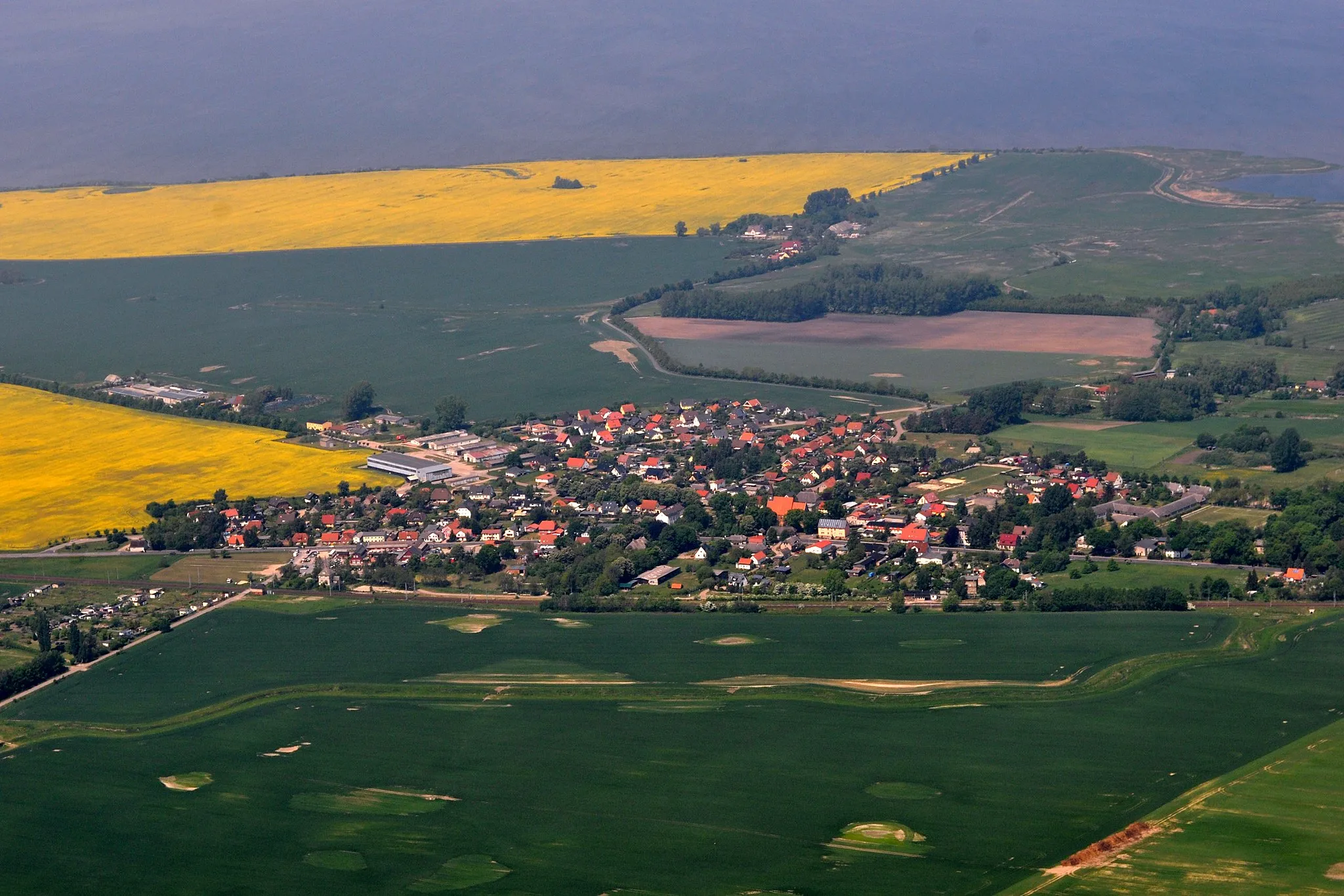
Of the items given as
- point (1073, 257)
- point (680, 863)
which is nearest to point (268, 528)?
point (680, 863)

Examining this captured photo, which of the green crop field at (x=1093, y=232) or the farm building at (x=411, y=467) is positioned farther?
the green crop field at (x=1093, y=232)

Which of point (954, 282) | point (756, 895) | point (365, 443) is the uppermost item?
point (954, 282)

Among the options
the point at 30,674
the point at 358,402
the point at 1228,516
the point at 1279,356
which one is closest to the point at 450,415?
the point at 358,402

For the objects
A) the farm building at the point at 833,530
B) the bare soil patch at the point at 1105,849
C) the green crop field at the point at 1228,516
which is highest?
the green crop field at the point at 1228,516

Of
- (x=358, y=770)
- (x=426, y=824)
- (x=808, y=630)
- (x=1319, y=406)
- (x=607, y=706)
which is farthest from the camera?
(x=1319, y=406)

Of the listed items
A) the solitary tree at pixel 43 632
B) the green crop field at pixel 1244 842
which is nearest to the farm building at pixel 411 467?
the solitary tree at pixel 43 632

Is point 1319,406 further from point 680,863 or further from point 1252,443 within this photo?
point 680,863

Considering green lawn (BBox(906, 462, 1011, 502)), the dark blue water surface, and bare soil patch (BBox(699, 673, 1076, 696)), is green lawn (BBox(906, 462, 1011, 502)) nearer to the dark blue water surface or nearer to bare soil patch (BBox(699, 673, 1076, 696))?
bare soil patch (BBox(699, 673, 1076, 696))

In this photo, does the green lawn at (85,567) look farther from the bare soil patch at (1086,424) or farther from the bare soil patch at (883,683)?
the bare soil patch at (1086,424)
